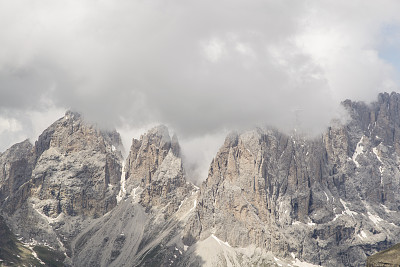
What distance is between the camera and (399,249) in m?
155

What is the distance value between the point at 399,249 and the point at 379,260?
41.5 feet

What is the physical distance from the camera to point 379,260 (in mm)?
146750
